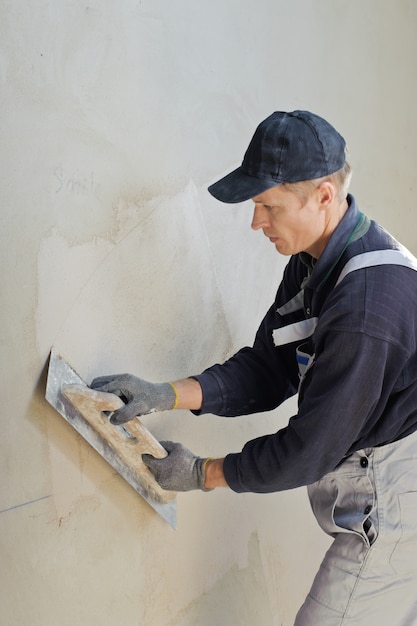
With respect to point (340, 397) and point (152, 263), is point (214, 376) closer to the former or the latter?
point (152, 263)

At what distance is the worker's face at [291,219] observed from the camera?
1.63 metres

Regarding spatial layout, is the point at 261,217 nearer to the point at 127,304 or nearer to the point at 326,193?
the point at 326,193

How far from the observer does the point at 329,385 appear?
158cm

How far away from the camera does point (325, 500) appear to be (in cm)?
187

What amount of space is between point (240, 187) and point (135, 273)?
0.40 m

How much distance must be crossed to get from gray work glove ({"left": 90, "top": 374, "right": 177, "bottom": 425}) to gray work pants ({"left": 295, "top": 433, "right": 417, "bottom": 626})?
467 mm

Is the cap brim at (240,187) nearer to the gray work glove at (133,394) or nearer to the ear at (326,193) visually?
the ear at (326,193)

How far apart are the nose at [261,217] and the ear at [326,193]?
0.42ft

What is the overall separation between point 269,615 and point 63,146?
176cm

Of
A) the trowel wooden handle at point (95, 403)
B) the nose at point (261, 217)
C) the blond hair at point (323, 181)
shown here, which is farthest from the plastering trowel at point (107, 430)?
the blond hair at point (323, 181)

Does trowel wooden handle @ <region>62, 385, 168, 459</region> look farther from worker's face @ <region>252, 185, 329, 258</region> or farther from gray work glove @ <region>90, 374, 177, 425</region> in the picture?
worker's face @ <region>252, 185, 329, 258</region>

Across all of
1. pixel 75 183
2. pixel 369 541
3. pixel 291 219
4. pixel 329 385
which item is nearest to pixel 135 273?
pixel 75 183

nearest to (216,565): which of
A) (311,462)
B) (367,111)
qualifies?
(311,462)

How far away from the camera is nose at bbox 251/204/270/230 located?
1686 mm
